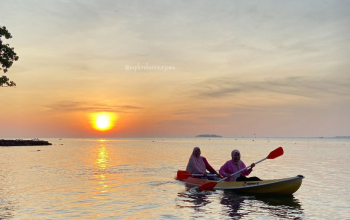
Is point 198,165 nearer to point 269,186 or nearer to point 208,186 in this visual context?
point 208,186

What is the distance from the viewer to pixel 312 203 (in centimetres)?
1472

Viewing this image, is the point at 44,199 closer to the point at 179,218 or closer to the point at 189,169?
the point at 179,218

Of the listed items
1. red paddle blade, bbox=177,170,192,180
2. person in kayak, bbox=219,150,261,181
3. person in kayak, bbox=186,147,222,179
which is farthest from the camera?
red paddle blade, bbox=177,170,192,180

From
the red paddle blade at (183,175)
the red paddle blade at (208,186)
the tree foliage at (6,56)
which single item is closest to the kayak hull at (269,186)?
the red paddle blade at (208,186)

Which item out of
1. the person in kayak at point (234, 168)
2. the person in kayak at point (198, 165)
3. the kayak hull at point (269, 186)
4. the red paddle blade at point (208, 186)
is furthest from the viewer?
the person in kayak at point (198, 165)

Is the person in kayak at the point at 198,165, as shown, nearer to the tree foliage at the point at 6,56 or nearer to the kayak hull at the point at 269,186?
the kayak hull at the point at 269,186

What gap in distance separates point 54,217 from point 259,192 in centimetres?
956

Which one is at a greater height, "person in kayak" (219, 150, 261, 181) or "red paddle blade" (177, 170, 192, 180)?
"person in kayak" (219, 150, 261, 181)

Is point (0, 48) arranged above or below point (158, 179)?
above

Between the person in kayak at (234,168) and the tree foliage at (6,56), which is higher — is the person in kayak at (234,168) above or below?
below

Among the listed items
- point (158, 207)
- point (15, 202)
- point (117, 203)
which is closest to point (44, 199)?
point (15, 202)

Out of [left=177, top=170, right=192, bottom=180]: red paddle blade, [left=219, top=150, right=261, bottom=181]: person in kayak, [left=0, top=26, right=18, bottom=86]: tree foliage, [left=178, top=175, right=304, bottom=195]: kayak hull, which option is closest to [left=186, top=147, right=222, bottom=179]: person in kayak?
[left=177, top=170, right=192, bottom=180]: red paddle blade

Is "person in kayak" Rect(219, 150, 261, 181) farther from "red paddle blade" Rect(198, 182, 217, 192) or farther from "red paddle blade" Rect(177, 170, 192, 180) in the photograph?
"red paddle blade" Rect(177, 170, 192, 180)

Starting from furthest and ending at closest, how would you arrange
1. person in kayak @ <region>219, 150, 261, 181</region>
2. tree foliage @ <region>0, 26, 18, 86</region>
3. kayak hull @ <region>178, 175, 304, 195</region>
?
tree foliage @ <region>0, 26, 18, 86</region> → person in kayak @ <region>219, 150, 261, 181</region> → kayak hull @ <region>178, 175, 304, 195</region>
